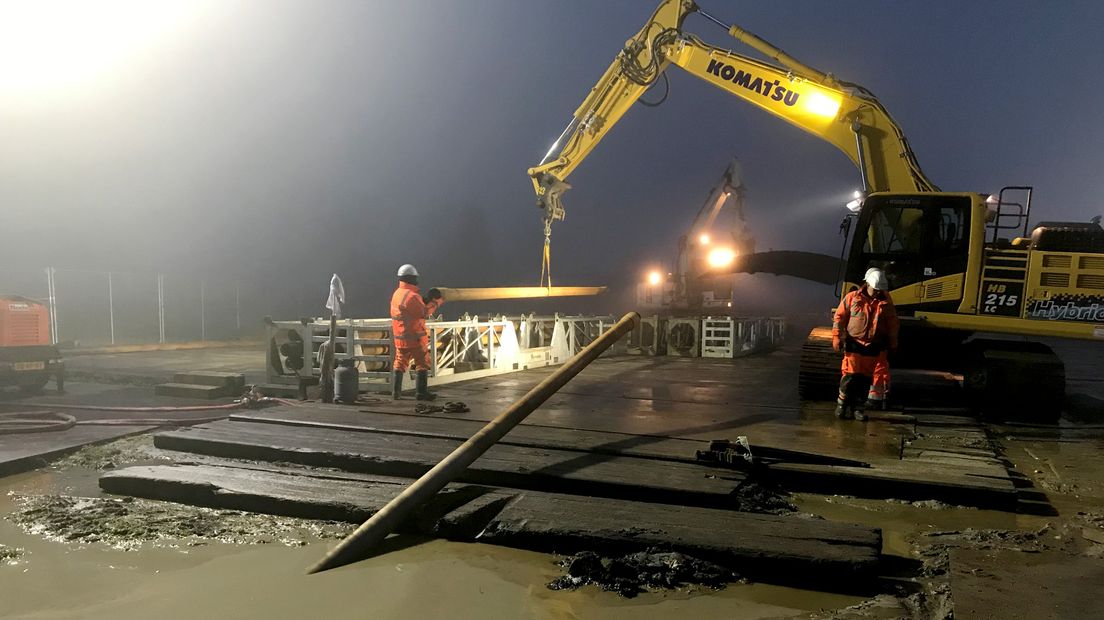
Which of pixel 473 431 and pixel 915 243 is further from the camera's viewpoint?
pixel 915 243

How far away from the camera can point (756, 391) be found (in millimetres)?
9922

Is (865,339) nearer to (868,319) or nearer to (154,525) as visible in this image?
(868,319)

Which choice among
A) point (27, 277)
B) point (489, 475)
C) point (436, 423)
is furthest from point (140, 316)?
point (489, 475)

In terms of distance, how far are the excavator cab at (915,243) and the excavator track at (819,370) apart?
104 cm

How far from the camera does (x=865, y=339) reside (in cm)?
702

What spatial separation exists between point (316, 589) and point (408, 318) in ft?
15.9

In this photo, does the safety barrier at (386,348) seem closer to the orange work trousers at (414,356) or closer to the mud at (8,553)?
the orange work trousers at (414,356)

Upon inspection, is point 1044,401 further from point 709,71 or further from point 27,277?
point 27,277

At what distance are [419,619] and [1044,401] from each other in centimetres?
884

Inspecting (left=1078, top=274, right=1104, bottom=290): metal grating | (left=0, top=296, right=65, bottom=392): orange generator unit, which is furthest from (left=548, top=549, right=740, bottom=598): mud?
(left=0, top=296, right=65, bottom=392): orange generator unit

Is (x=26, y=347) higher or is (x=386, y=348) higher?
(x=26, y=347)

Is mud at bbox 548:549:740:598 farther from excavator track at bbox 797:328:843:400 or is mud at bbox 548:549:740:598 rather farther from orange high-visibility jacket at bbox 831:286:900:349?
excavator track at bbox 797:328:843:400

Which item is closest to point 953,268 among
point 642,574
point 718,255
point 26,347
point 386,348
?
point 642,574

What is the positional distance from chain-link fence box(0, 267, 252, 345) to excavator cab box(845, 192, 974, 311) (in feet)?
72.5
